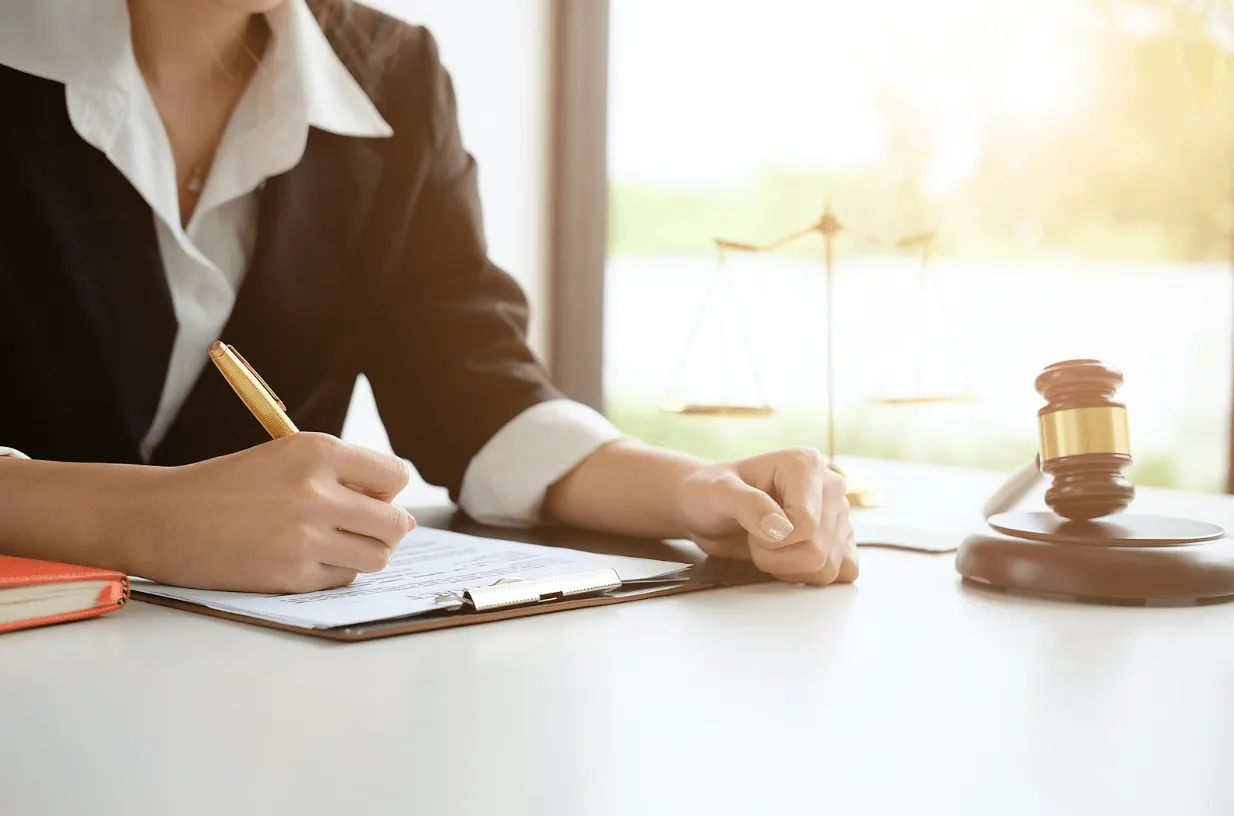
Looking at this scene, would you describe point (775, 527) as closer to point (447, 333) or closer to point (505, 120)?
point (447, 333)

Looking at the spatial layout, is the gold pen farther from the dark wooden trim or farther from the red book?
the dark wooden trim

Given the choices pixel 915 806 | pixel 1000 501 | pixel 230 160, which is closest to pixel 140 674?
pixel 915 806

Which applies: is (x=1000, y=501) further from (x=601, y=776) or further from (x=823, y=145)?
(x=823, y=145)

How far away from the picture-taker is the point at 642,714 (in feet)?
1.62

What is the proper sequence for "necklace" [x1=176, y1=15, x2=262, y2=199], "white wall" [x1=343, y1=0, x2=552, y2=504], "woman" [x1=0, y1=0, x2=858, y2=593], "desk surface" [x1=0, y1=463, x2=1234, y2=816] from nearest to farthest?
1. "desk surface" [x1=0, y1=463, x2=1234, y2=816]
2. "woman" [x1=0, y1=0, x2=858, y2=593]
3. "necklace" [x1=176, y1=15, x2=262, y2=199]
4. "white wall" [x1=343, y1=0, x2=552, y2=504]

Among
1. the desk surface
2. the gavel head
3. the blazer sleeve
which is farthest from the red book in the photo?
the gavel head

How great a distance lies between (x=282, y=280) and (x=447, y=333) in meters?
0.18

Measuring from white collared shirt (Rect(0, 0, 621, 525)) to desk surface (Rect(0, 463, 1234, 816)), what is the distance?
40 cm

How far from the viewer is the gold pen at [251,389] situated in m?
0.74

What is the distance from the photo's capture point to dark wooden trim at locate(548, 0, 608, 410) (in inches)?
103

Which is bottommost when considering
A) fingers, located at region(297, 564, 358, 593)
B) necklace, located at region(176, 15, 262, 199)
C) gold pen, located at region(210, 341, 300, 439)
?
fingers, located at region(297, 564, 358, 593)

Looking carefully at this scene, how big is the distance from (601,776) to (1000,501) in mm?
800

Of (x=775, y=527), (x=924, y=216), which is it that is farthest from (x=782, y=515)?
(x=924, y=216)

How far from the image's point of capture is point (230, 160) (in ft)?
3.67
